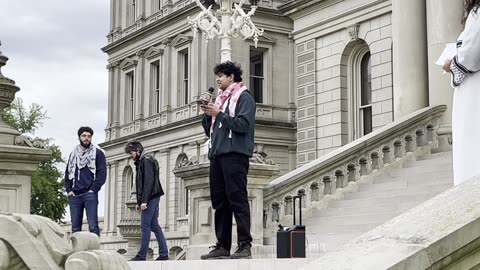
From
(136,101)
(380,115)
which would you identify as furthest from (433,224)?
(136,101)

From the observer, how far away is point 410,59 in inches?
719

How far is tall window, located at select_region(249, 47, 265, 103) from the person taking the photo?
152ft

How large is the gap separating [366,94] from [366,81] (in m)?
0.39

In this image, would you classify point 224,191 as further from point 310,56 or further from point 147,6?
point 147,6

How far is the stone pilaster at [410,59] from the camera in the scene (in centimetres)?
1808

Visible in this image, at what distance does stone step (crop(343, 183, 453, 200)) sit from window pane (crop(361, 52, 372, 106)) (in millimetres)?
9368

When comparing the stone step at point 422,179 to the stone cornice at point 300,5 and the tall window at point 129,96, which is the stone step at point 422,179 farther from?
the tall window at point 129,96

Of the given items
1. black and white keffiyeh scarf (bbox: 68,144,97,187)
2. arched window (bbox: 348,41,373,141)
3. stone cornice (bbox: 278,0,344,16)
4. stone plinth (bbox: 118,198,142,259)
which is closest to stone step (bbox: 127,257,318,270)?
black and white keffiyeh scarf (bbox: 68,144,97,187)

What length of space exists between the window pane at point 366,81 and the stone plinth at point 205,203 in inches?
453

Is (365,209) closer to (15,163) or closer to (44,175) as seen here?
(15,163)

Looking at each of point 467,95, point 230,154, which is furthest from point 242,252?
point 467,95

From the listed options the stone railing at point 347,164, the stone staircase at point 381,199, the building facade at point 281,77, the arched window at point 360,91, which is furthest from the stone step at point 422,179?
the arched window at point 360,91

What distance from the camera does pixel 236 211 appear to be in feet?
29.7

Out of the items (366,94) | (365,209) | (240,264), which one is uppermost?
(366,94)
